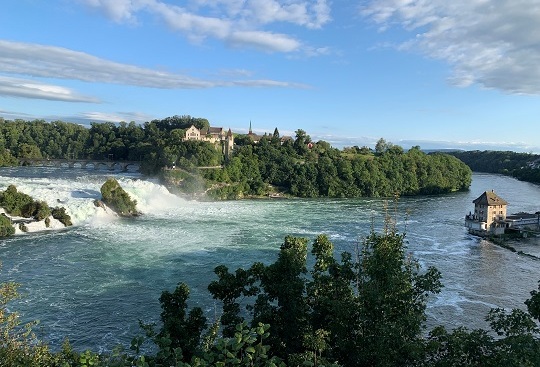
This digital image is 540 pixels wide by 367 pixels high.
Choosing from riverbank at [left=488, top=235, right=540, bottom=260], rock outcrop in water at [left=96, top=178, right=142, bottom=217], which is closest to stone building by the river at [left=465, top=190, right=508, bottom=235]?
riverbank at [left=488, top=235, right=540, bottom=260]

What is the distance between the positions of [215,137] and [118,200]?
4173cm

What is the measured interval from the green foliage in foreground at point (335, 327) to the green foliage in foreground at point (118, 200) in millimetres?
31187

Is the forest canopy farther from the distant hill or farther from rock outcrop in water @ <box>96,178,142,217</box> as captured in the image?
the distant hill

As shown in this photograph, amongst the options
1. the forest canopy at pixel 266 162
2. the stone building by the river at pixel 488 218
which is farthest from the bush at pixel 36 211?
the stone building by the river at pixel 488 218

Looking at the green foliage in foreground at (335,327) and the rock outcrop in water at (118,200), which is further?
the rock outcrop in water at (118,200)

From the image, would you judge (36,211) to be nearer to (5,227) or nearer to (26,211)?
(26,211)

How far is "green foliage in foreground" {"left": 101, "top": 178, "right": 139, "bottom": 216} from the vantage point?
4209cm

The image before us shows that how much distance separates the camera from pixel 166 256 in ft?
92.0

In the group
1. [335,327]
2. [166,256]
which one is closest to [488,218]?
[166,256]

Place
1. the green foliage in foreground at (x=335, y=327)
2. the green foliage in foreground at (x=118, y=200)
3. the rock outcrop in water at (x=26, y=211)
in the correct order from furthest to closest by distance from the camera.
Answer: the green foliage in foreground at (x=118, y=200) < the rock outcrop in water at (x=26, y=211) < the green foliage in foreground at (x=335, y=327)

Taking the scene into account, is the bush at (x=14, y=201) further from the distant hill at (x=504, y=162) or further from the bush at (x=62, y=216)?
the distant hill at (x=504, y=162)

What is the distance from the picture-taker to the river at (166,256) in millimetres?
19688

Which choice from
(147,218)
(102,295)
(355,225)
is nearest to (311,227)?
(355,225)

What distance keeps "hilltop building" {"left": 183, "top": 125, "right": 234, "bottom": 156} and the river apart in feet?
80.1
